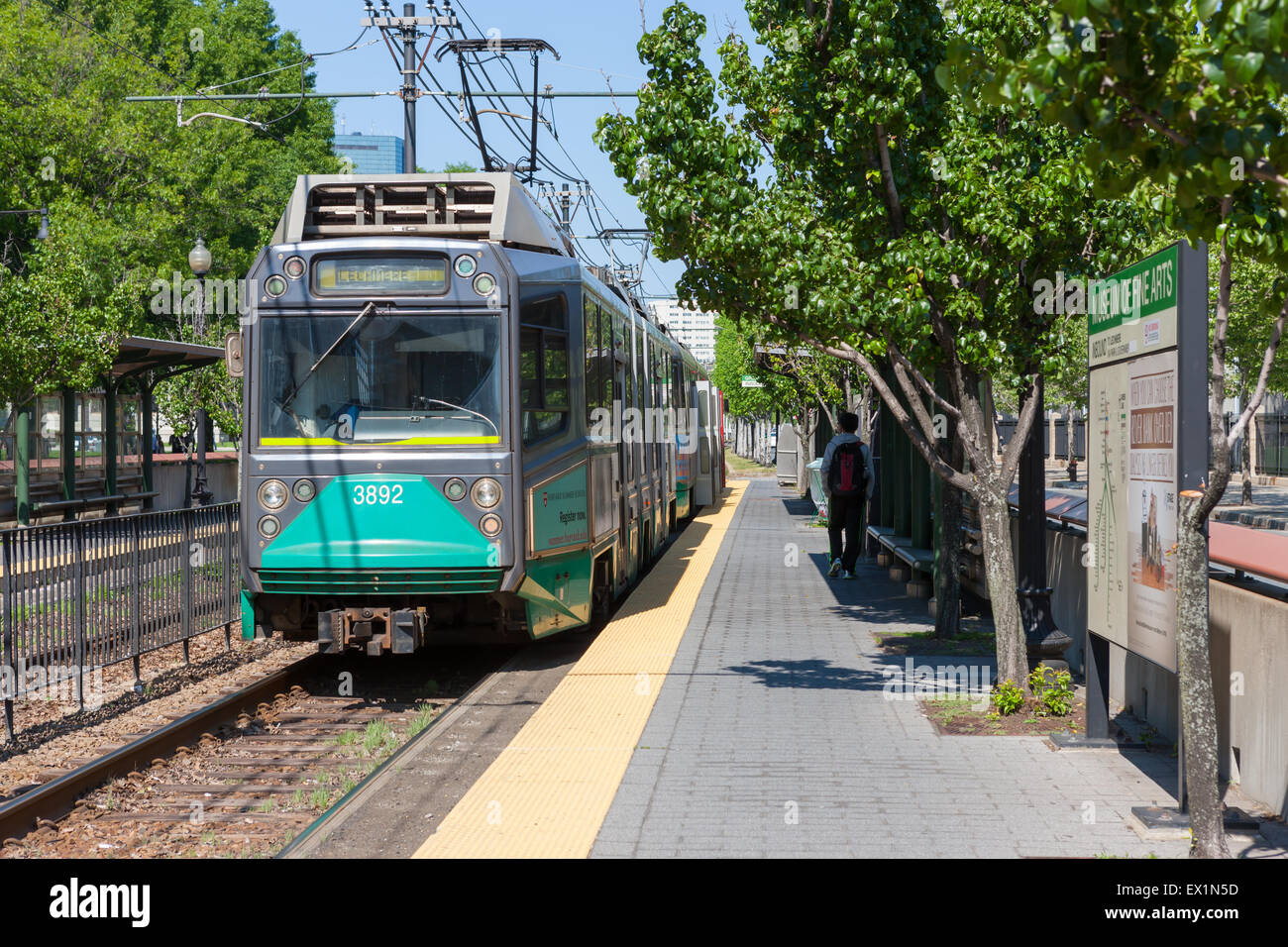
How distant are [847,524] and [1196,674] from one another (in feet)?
37.7

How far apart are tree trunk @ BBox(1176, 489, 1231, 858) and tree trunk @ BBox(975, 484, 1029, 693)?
3.08m

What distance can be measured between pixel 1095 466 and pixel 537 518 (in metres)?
4.16

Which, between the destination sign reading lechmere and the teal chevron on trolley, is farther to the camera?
the destination sign reading lechmere

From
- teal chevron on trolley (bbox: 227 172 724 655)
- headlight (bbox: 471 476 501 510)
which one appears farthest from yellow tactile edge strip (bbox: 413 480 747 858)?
headlight (bbox: 471 476 501 510)

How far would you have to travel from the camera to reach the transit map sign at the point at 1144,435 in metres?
5.76

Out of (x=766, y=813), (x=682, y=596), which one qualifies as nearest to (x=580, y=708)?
(x=766, y=813)

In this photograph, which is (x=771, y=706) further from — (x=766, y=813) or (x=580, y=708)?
(x=766, y=813)

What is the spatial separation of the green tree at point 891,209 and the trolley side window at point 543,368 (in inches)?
55.7

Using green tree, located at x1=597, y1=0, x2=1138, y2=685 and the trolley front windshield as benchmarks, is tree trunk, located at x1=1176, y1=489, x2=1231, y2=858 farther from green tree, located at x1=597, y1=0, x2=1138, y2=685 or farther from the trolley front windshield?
the trolley front windshield

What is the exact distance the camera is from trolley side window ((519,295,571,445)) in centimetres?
984

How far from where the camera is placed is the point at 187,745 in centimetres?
829

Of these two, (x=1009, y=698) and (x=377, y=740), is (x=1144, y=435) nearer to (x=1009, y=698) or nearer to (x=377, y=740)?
(x=1009, y=698)

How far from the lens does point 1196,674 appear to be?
5.39 meters
